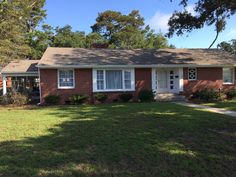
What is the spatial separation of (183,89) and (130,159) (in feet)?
52.2

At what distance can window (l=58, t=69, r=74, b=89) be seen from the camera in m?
19.5

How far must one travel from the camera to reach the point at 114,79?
20.2 meters

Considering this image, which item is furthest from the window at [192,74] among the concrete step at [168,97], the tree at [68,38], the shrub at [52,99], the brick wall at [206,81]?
the tree at [68,38]

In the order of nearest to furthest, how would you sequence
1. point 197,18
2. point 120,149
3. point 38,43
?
point 120,149, point 197,18, point 38,43

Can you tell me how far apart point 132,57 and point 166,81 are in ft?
10.7

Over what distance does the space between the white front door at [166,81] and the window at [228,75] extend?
4.10 m

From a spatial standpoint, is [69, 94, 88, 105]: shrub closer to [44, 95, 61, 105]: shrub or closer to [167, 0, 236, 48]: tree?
[44, 95, 61, 105]: shrub

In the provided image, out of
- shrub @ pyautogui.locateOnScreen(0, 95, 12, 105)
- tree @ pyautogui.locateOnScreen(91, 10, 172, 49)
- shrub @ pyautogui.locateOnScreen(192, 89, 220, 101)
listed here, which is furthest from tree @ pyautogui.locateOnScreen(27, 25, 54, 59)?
shrub @ pyautogui.locateOnScreen(192, 89, 220, 101)

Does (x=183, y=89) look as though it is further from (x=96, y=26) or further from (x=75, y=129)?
(x=96, y=26)

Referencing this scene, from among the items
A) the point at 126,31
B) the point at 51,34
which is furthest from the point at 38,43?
the point at 126,31

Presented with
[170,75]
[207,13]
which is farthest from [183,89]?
[207,13]

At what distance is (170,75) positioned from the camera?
71.7 feet

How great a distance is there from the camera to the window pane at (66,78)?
19500mm

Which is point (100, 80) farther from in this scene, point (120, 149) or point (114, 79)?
point (120, 149)
